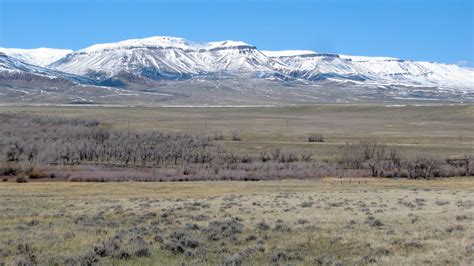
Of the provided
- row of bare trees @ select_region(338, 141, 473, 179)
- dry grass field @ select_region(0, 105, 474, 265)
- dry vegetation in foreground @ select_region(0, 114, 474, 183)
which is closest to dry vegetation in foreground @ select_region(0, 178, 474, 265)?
dry grass field @ select_region(0, 105, 474, 265)

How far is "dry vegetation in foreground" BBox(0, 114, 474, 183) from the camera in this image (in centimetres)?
7144

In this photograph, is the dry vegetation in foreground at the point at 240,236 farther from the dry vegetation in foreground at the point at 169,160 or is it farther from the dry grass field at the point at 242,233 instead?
→ the dry vegetation in foreground at the point at 169,160

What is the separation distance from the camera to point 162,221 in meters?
23.6

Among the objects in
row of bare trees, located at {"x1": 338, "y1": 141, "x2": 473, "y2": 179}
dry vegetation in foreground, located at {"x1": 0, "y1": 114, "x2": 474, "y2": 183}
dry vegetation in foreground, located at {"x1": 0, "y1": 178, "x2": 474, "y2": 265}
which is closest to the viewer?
dry vegetation in foreground, located at {"x1": 0, "y1": 178, "x2": 474, "y2": 265}

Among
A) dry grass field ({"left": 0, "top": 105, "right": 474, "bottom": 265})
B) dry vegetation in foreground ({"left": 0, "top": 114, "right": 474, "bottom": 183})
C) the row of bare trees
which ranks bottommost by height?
dry vegetation in foreground ({"left": 0, "top": 114, "right": 474, "bottom": 183})

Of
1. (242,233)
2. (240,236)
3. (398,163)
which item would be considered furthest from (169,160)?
(240,236)

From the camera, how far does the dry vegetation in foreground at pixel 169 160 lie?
71.4 metres

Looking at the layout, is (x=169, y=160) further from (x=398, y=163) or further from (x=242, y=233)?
(x=242, y=233)

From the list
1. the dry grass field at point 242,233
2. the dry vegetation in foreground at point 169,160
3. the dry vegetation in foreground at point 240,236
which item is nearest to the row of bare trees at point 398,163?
the dry vegetation in foreground at point 169,160

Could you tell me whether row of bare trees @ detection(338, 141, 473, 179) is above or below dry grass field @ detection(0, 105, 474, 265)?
below

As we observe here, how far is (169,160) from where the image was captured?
9225cm

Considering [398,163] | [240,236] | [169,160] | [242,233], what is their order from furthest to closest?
[169,160] → [398,163] → [242,233] → [240,236]

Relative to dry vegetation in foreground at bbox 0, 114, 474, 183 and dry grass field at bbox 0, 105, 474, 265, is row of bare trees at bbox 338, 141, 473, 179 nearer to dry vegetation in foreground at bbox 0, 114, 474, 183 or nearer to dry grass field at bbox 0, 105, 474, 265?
dry vegetation in foreground at bbox 0, 114, 474, 183

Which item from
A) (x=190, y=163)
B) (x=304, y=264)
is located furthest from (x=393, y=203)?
(x=190, y=163)
